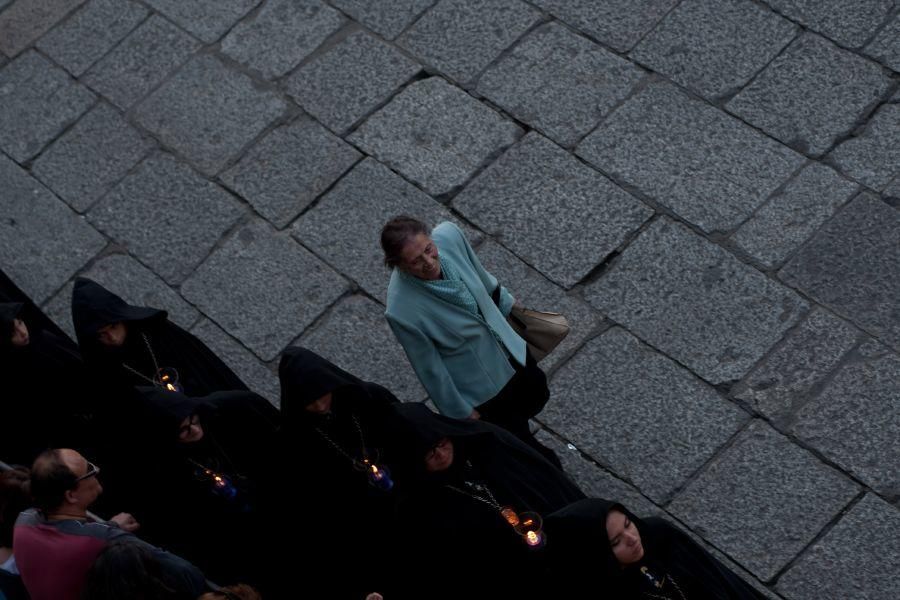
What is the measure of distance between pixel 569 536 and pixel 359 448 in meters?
1.01

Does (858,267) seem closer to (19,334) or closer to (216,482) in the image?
(216,482)

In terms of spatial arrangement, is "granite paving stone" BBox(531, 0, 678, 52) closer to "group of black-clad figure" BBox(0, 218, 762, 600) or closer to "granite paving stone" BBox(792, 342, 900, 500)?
"granite paving stone" BBox(792, 342, 900, 500)

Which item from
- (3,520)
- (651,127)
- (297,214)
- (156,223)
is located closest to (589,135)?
(651,127)

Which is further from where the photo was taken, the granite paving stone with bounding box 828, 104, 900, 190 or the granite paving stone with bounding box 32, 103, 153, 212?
the granite paving stone with bounding box 32, 103, 153, 212

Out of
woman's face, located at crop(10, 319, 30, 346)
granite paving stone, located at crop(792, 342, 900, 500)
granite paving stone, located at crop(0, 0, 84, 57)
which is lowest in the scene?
granite paving stone, located at crop(792, 342, 900, 500)

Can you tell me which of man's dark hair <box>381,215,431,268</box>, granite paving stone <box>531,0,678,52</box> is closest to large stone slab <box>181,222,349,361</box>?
man's dark hair <box>381,215,431,268</box>

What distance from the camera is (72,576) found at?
4.50m

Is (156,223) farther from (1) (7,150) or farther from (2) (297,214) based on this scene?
(1) (7,150)

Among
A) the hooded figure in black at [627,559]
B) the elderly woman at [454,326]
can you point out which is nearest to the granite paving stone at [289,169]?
the elderly woman at [454,326]

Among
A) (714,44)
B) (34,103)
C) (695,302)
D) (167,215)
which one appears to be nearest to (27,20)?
(34,103)

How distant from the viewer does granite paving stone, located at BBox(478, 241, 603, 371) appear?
6020 mm

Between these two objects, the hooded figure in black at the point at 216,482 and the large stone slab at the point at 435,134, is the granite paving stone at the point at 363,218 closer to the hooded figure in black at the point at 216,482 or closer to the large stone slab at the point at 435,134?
the large stone slab at the point at 435,134

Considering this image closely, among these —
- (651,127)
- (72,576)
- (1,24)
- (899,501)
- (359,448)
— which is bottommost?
(899,501)

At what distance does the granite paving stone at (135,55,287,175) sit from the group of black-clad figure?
6.55ft
